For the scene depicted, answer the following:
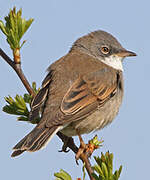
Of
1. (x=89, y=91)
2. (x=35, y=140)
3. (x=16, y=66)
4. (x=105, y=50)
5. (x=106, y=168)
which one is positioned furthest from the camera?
(x=105, y=50)

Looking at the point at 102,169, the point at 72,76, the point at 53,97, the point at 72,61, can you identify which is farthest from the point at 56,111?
the point at 102,169

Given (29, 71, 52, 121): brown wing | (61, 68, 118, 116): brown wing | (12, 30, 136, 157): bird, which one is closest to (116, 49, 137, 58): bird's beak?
(12, 30, 136, 157): bird

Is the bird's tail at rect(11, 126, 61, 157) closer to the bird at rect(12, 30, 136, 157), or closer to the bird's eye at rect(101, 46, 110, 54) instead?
the bird at rect(12, 30, 136, 157)

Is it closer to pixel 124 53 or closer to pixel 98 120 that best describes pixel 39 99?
pixel 98 120

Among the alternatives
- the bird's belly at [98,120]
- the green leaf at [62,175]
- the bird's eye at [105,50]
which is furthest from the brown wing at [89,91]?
the green leaf at [62,175]

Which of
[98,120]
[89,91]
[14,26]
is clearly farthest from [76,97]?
[14,26]

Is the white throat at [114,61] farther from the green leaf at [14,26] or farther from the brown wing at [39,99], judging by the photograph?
the green leaf at [14,26]

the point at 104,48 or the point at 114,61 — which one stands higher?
the point at 104,48
